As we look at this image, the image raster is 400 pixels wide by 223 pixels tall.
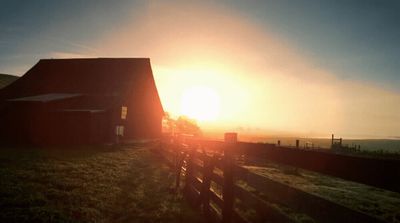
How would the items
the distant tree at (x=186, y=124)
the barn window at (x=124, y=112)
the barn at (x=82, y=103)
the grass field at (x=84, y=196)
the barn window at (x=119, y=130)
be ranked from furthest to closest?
the distant tree at (x=186, y=124) < the barn window at (x=124, y=112) < the barn window at (x=119, y=130) < the barn at (x=82, y=103) < the grass field at (x=84, y=196)

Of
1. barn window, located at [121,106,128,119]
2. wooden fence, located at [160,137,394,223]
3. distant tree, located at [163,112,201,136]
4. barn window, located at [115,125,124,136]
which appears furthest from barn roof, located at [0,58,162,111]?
distant tree, located at [163,112,201,136]

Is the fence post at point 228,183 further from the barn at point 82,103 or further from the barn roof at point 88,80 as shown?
the barn roof at point 88,80

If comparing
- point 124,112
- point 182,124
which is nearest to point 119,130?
point 124,112

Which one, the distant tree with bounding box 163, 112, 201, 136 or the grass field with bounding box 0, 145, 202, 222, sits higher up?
the distant tree with bounding box 163, 112, 201, 136

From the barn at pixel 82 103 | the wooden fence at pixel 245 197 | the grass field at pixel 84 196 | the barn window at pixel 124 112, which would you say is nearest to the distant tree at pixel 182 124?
the barn at pixel 82 103

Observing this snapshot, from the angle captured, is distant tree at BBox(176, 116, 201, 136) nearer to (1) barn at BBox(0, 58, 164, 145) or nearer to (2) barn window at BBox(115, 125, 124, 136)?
(1) barn at BBox(0, 58, 164, 145)

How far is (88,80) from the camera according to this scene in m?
33.9

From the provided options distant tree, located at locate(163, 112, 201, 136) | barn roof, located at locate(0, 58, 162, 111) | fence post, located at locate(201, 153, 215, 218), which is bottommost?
fence post, located at locate(201, 153, 215, 218)

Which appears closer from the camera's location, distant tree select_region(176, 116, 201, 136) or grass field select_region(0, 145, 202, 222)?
grass field select_region(0, 145, 202, 222)

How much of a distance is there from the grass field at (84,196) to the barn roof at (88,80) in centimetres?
1902

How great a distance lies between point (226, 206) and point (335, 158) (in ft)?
13.0

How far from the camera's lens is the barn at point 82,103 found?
1028 inches

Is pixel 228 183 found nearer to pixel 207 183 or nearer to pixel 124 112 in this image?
pixel 207 183

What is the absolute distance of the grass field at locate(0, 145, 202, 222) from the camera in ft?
23.1
